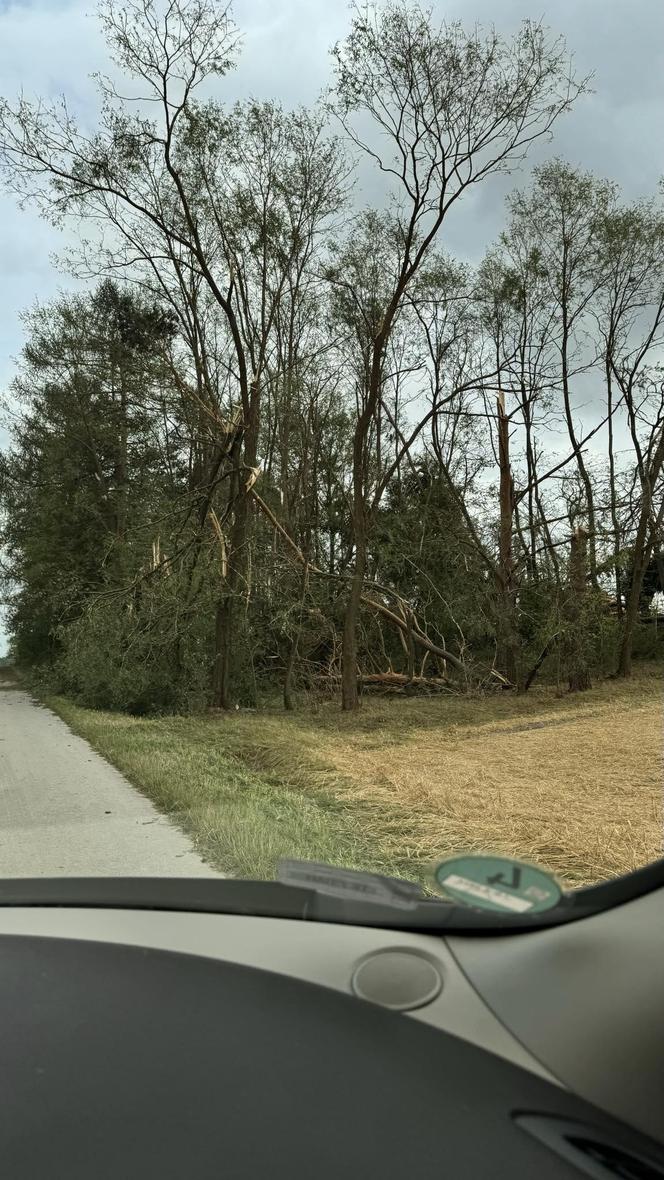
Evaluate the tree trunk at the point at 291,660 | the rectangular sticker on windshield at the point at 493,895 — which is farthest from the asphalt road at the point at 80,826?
the tree trunk at the point at 291,660

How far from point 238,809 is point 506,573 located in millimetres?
10839

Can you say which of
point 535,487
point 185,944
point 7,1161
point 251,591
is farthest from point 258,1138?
point 535,487

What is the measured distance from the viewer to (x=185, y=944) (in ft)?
4.66

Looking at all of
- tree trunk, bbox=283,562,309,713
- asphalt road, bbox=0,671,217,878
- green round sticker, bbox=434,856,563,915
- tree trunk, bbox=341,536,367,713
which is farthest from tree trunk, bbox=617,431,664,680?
tree trunk, bbox=283,562,309,713

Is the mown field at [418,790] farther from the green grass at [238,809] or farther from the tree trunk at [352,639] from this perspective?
the tree trunk at [352,639]

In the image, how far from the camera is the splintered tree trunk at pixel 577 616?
12.5 meters

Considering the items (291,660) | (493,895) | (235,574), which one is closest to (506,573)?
(291,660)

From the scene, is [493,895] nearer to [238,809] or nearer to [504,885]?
[504,885]

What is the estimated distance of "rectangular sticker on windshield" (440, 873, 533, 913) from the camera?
1205mm

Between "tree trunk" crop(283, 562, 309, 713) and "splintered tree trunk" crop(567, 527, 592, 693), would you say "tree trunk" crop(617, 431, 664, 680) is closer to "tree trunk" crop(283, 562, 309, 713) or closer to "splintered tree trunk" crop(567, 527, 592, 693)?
"splintered tree trunk" crop(567, 527, 592, 693)

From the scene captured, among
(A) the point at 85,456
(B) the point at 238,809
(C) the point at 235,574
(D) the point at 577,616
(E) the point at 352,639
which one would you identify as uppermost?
(A) the point at 85,456

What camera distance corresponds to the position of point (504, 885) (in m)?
1.21

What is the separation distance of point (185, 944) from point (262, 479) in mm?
12764

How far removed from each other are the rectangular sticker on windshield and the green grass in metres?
1.00
